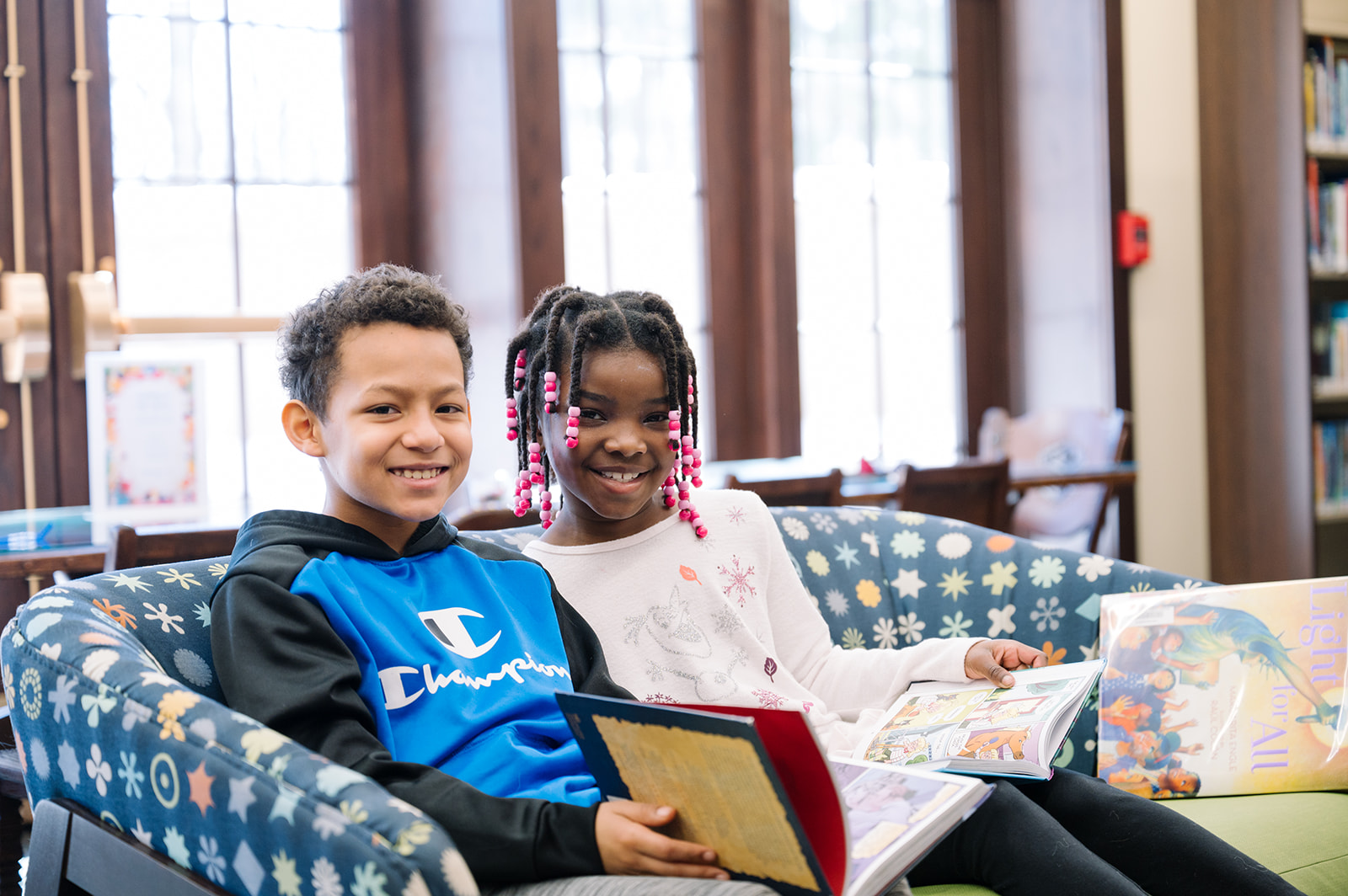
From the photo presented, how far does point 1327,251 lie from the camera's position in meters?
3.34

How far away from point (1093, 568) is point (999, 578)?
5.2 inches

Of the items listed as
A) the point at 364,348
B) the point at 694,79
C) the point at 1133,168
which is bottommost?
the point at 364,348

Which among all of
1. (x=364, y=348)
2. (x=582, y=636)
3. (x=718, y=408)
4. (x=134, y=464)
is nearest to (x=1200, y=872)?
(x=582, y=636)

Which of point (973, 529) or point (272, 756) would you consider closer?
point (272, 756)

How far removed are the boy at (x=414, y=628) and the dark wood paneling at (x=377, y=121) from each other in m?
2.16

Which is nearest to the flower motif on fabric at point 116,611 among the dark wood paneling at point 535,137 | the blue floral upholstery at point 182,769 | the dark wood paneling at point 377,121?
the blue floral upholstery at point 182,769

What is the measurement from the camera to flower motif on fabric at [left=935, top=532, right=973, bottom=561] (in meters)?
1.78

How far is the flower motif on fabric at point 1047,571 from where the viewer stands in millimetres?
1696

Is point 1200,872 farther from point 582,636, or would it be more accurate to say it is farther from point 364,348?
point 364,348

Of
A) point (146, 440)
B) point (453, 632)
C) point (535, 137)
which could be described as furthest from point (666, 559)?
point (535, 137)

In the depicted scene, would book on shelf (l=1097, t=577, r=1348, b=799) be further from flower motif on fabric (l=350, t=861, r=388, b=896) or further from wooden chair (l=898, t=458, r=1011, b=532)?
flower motif on fabric (l=350, t=861, r=388, b=896)

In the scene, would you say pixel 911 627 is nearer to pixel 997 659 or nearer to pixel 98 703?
pixel 997 659

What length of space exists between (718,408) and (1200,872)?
267 centimetres

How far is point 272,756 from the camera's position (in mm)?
842
